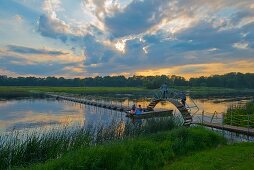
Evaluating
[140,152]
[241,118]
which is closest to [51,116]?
[241,118]

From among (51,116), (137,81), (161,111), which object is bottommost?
(51,116)

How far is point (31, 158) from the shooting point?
11922 millimetres

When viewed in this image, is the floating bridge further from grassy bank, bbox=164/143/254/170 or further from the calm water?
grassy bank, bbox=164/143/254/170

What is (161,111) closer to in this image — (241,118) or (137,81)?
(241,118)

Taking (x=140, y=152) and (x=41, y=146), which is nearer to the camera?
(x=140, y=152)

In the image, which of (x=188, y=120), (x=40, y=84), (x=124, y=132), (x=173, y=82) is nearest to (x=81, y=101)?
(x=188, y=120)

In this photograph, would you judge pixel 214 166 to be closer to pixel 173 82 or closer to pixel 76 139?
pixel 76 139

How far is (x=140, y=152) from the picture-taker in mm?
11969

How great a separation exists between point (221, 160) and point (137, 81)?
495 feet

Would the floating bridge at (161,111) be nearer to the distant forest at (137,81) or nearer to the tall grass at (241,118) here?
the tall grass at (241,118)

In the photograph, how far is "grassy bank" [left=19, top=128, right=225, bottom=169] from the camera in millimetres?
9992

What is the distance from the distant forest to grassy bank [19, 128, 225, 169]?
115 metres

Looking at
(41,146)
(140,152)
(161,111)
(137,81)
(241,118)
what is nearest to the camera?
(140,152)

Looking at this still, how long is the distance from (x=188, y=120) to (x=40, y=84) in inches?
5926
